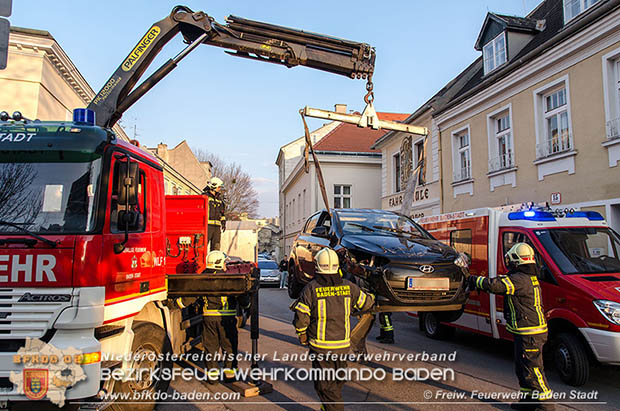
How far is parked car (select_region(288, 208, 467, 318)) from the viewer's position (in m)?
5.34

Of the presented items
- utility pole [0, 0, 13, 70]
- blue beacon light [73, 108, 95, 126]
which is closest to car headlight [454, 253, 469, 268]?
blue beacon light [73, 108, 95, 126]

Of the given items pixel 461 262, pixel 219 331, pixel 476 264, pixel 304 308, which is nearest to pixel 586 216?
pixel 476 264

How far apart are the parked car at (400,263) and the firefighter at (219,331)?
1.62 metres

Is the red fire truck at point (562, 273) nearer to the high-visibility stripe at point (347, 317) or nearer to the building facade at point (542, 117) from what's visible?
the high-visibility stripe at point (347, 317)

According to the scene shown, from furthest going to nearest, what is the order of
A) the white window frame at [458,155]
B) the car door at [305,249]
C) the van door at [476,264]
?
the white window frame at [458,155], the car door at [305,249], the van door at [476,264]

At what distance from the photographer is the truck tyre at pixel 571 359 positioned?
222 inches

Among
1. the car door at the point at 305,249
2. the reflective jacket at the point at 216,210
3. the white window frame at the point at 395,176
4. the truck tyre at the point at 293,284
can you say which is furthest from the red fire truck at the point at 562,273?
the white window frame at the point at 395,176

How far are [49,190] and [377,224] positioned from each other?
4.76 m

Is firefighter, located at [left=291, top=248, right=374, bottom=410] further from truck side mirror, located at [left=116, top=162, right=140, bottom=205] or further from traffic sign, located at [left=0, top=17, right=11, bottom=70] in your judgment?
traffic sign, located at [left=0, top=17, right=11, bottom=70]

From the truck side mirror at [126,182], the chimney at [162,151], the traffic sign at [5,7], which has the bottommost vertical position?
the truck side mirror at [126,182]

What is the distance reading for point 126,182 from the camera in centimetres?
423

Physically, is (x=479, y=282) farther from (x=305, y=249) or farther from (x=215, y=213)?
(x=215, y=213)

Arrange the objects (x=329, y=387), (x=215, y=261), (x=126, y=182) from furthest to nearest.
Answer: (x=215, y=261)
(x=126, y=182)
(x=329, y=387)

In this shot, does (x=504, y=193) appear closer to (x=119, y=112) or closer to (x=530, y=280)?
(x=530, y=280)
